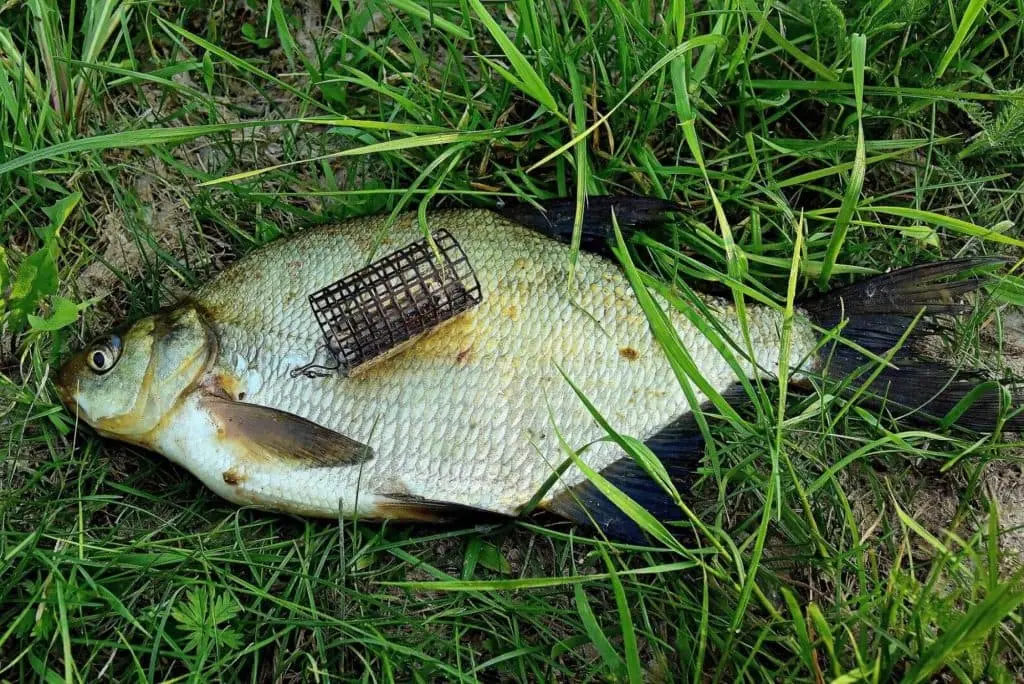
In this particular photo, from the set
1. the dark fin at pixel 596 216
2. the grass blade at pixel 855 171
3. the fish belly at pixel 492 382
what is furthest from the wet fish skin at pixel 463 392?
the grass blade at pixel 855 171

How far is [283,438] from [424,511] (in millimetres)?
438

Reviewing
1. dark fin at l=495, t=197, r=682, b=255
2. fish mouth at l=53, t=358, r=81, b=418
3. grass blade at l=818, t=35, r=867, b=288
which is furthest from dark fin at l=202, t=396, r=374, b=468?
grass blade at l=818, t=35, r=867, b=288

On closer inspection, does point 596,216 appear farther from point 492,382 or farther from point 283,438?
point 283,438

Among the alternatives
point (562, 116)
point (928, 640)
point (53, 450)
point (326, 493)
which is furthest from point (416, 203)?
point (928, 640)

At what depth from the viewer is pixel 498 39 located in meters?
1.91

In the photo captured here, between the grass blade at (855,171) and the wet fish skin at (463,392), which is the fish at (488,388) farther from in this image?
the grass blade at (855,171)

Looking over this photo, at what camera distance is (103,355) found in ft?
7.00

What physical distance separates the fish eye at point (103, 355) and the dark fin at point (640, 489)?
131 centimetres

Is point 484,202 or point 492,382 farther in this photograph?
point 484,202

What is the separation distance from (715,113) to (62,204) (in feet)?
6.54

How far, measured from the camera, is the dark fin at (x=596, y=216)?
7.17 ft

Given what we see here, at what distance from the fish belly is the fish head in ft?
0.26

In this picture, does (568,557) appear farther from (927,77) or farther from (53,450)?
(927,77)

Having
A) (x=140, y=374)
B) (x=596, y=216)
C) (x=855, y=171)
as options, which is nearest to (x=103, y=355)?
(x=140, y=374)
